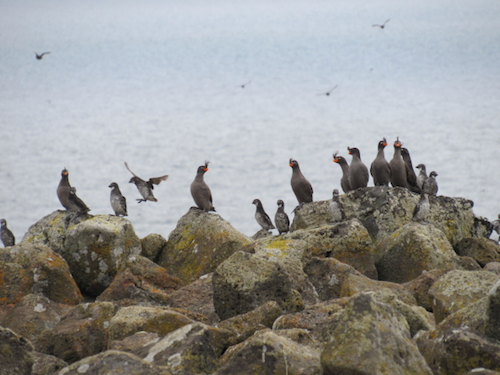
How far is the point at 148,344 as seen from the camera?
665 cm

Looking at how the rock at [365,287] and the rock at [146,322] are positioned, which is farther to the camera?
the rock at [365,287]

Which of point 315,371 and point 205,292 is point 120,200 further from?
point 315,371

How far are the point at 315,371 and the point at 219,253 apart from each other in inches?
258

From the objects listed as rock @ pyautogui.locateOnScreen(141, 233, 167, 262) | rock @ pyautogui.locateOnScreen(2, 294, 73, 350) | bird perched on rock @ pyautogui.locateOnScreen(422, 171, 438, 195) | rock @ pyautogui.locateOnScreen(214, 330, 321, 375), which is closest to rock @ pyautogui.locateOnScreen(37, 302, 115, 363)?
rock @ pyautogui.locateOnScreen(2, 294, 73, 350)

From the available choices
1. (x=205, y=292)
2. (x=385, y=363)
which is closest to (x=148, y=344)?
(x=385, y=363)

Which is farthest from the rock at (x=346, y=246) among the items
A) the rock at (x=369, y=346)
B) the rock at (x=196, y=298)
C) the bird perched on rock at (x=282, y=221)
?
the rock at (x=369, y=346)

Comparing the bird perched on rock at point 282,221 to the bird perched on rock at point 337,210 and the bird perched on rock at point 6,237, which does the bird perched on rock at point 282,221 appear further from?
the bird perched on rock at point 6,237

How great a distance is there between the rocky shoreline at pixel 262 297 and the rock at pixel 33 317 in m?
0.02

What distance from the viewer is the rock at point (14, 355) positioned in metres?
6.71

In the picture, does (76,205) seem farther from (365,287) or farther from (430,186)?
(430,186)

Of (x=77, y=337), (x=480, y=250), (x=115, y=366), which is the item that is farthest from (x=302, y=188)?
(x=115, y=366)

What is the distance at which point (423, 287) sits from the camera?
9.71m

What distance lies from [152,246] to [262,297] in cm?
519

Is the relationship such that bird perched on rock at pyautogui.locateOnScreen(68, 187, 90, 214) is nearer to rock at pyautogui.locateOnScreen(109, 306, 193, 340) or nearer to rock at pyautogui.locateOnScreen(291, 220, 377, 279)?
rock at pyautogui.locateOnScreen(291, 220, 377, 279)
